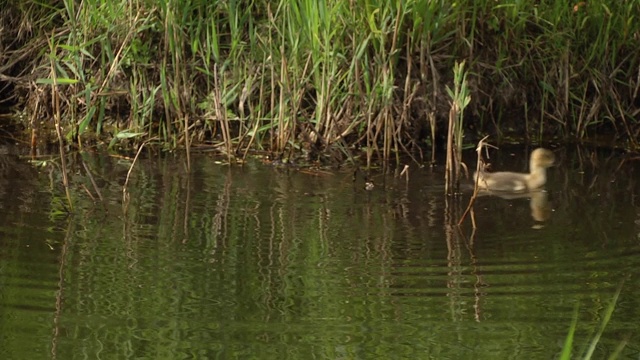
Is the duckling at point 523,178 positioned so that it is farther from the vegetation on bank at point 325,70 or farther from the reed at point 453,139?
the vegetation on bank at point 325,70

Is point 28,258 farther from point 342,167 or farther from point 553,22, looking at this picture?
point 553,22

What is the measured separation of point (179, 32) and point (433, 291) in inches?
158

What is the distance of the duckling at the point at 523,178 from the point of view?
8.65m

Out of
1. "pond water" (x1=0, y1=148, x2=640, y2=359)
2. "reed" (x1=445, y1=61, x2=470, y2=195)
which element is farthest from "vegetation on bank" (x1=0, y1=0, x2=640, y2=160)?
"reed" (x1=445, y1=61, x2=470, y2=195)

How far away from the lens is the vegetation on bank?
916cm

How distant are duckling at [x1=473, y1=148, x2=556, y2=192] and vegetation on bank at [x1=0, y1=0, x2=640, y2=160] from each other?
0.71 metres

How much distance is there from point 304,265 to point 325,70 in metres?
2.68

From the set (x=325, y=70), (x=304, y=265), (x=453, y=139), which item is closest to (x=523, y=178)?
(x=453, y=139)

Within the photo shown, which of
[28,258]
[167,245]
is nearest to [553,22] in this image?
[167,245]

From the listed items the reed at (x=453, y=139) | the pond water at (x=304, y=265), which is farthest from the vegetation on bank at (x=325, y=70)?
the reed at (x=453, y=139)

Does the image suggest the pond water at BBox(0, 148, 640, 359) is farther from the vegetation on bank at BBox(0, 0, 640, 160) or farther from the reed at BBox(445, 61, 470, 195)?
the vegetation on bank at BBox(0, 0, 640, 160)

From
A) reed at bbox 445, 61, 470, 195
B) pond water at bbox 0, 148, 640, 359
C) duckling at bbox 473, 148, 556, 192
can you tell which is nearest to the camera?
pond water at bbox 0, 148, 640, 359

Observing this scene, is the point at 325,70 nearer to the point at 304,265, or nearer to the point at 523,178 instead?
the point at 523,178

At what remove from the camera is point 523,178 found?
28.8ft
